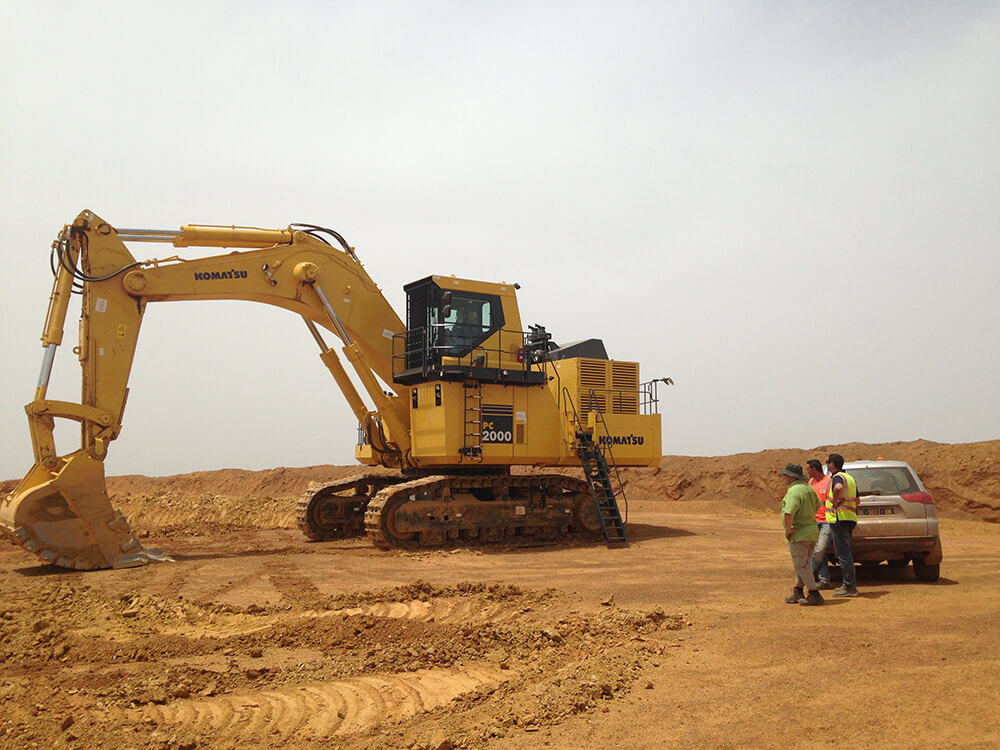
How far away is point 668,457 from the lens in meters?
39.3

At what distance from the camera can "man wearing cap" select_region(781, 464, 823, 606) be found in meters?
8.86

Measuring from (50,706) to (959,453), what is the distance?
28906mm

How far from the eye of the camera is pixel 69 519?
12070mm

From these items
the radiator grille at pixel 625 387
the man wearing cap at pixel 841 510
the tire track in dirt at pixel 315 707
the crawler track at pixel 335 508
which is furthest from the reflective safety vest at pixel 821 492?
the crawler track at pixel 335 508

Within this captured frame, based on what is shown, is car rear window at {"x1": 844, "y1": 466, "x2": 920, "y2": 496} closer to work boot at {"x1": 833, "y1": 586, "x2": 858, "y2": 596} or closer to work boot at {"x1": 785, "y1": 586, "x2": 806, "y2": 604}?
work boot at {"x1": 833, "y1": 586, "x2": 858, "y2": 596}

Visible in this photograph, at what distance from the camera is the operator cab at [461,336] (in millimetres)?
15617

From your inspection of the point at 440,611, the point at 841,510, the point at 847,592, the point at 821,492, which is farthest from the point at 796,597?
the point at 440,611

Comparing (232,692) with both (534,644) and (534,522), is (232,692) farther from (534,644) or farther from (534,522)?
(534,522)

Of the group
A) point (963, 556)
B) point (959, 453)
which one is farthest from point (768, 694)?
point (959, 453)

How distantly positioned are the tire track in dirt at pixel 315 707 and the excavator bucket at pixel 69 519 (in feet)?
23.8

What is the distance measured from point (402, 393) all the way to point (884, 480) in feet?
32.5

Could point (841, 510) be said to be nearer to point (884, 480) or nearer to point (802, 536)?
point (802, 536)

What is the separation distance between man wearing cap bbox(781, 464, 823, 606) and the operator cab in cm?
771

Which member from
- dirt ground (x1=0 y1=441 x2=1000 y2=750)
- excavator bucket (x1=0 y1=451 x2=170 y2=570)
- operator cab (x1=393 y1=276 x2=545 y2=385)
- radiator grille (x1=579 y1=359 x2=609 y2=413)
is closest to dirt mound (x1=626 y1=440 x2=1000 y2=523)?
dirt ground (x1=0 y1=441 x2=1000 y2=750)
